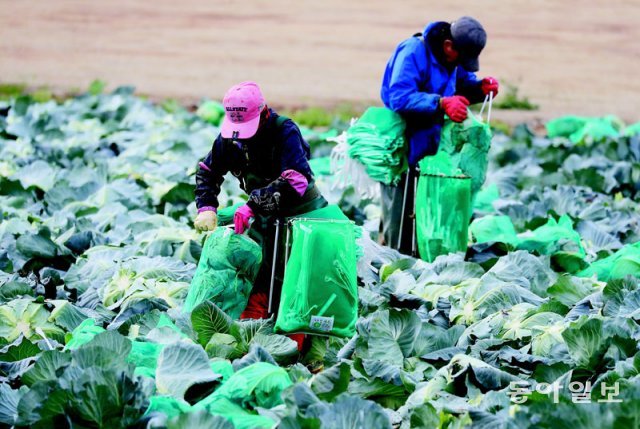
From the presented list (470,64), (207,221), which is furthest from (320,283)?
(470,64)

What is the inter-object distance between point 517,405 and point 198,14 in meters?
16.9

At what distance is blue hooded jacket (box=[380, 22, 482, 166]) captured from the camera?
6.04 meters

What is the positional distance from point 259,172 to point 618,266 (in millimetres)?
2085

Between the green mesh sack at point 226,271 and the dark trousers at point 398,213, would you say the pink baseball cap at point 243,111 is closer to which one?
the green mesh sack at point 226,271

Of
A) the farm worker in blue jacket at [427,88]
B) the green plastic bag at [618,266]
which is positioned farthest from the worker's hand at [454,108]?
the green plastic bag at [618,266]

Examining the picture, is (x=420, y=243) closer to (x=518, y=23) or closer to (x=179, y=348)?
(x=179, y=348)

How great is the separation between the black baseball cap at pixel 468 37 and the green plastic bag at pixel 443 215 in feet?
2.28

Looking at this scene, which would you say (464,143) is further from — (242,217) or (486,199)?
(242,217)

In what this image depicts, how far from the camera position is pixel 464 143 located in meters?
6.26

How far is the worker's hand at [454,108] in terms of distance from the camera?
236 inches

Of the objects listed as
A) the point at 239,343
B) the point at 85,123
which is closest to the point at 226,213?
the point at 239,343

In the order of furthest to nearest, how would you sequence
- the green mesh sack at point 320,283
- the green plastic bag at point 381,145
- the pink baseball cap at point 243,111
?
the green plastic bag at point 381,145 < the pink baseball cap at point 243,111 < the green mesh sack at point 320,283

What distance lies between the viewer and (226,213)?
16.1 feet

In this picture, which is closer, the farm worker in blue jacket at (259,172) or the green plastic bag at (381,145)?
the farm worker in blue jacket at (259,172)
